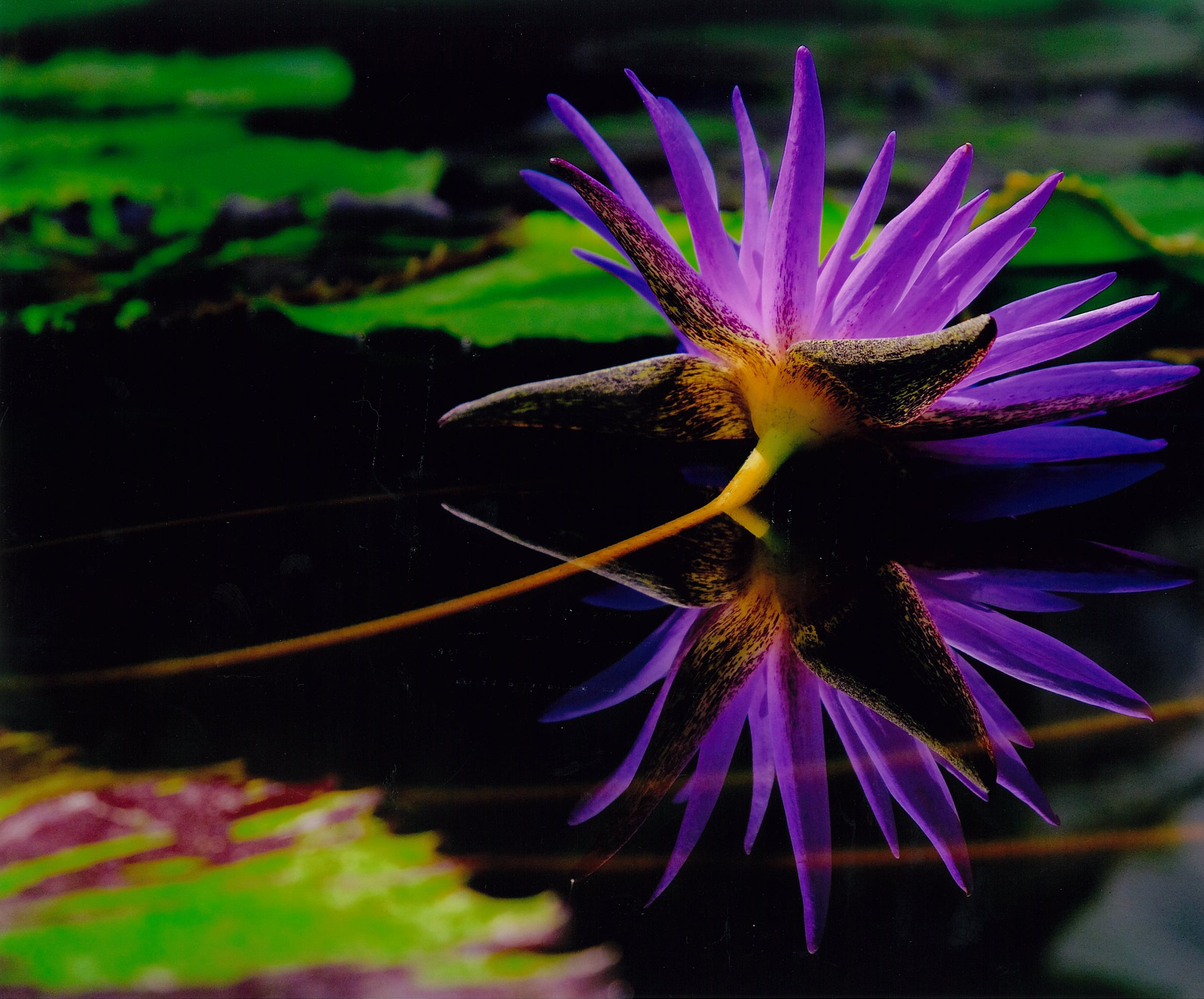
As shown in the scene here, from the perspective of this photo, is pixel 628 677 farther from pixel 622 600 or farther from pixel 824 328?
pixel 824 328

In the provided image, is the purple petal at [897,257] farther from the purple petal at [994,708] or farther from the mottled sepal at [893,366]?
the purple petal at [994,708]

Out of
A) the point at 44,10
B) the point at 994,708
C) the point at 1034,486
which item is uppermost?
the point at 44,10

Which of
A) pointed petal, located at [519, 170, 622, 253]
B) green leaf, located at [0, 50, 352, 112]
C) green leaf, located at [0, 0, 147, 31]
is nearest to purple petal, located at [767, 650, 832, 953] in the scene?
pointed petal, located at [519, 170, 622, 253]

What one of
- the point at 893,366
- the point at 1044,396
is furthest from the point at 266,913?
the point at 1044,396

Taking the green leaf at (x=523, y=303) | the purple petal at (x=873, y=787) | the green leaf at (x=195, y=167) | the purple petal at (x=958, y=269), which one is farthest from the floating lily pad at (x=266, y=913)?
the green leaf at (x=195, y=167)

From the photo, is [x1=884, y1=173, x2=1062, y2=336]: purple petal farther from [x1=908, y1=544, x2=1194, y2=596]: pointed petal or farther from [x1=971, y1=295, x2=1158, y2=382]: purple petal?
[x1=908, y1=544, x2=1194, y2=596]: pointed petal

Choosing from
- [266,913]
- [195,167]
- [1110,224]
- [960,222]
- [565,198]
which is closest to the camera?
[266,913]
